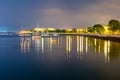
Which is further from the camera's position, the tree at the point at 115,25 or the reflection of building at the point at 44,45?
the tree at the point at 115,25

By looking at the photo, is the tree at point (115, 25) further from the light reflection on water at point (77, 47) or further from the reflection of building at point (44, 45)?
the light reflection on water at point (77, 47)

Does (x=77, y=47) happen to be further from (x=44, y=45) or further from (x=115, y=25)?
(x=115, y=25)

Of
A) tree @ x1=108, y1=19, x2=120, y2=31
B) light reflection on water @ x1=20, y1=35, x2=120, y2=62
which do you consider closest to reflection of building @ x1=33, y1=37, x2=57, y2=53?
light reflection on water @ x1=20, y1=35, x2=120, y2=62

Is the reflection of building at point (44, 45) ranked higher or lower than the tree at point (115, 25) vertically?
lower

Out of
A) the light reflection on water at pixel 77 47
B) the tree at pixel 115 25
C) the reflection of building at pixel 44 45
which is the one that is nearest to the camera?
the light reflection on water at pixel 77 47

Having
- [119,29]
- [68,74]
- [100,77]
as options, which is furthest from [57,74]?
[119,29]

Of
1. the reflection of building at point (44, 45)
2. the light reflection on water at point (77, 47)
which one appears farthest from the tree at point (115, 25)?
the light reflection on water at point (77, 47)

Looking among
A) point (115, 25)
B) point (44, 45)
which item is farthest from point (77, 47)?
point (115, 25)

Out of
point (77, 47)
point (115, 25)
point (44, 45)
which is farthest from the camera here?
point (115, 25)

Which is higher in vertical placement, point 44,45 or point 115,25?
point 115,25

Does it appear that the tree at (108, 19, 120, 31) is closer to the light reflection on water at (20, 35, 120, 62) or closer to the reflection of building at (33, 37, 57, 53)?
the reflection of building at (33, 37, 57, 53)

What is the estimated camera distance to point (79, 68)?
20.3 meters

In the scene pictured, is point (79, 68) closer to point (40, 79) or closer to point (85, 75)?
point (85, 75)

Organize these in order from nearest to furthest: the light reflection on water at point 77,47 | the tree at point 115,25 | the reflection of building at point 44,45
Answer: the light reflection on water at point 77,47
the reflection of building at point 44,45
the tree at point 115,25
